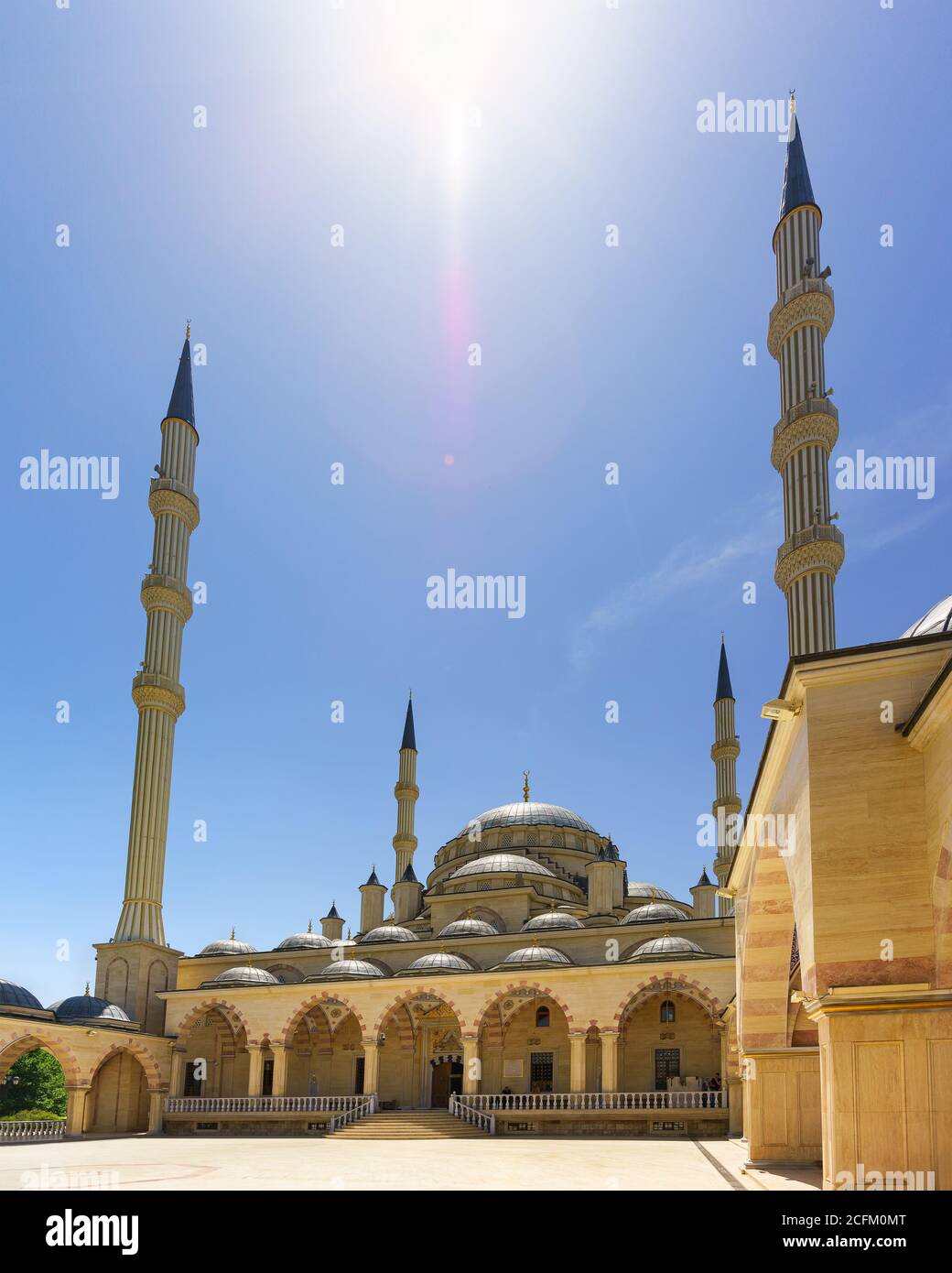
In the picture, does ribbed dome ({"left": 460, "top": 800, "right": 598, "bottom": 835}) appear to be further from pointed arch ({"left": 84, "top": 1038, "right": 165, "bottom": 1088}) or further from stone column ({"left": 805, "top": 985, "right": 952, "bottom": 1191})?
stone column ({"left": 805, "top": 985, "right": 952, "bottom": 1191})

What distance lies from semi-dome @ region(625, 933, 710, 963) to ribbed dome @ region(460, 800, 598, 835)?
547 inches

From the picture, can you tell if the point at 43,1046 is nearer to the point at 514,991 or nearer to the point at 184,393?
the point at 514,991

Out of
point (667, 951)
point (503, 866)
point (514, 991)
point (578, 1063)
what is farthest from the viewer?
point (503, 866)

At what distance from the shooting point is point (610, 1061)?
26.3m

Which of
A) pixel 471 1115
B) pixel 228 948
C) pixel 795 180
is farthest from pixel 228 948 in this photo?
pixel 795 180

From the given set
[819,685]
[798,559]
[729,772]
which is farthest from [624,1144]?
[729,772]

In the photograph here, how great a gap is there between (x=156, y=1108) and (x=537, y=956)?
1179 cm

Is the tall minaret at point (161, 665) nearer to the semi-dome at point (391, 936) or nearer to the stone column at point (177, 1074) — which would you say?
the stone column at point (177, 1074)

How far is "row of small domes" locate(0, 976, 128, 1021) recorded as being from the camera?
1083 inches

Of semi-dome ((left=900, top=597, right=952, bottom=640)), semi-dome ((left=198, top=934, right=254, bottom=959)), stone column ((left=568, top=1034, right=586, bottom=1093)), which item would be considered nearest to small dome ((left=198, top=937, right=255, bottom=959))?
semi-dome ((left=198, top=934, right=254, bottom=959))

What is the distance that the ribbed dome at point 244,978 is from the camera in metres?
31.4
